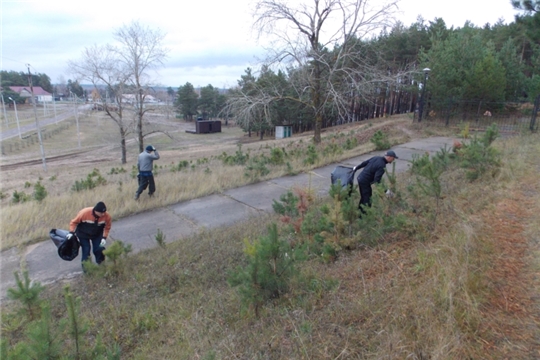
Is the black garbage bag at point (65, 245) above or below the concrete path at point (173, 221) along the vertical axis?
above

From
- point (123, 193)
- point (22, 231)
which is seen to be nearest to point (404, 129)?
point (123, 193)

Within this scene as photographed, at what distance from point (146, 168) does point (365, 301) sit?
6.80 metres

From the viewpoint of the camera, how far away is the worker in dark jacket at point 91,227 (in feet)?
16.9

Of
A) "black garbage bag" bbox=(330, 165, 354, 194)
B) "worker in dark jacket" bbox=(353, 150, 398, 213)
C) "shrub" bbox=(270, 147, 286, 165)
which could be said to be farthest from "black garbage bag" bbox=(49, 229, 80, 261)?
"shrub" bbox=(270, 147, 286, 165)

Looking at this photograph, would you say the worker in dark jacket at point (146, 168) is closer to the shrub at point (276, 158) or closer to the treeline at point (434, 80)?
the shrub at point (276, 158)

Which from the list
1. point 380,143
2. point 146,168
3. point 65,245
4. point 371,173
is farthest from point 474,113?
point 65,245

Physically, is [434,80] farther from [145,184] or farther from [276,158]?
[145,184]

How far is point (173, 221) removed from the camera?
756cm

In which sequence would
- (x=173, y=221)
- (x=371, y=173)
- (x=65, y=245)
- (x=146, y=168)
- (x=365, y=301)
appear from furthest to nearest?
(x=146, y=168) < (x=173, y=221) < (x=371, y=173) < (x=65, y=245) < (x=365, y=301)

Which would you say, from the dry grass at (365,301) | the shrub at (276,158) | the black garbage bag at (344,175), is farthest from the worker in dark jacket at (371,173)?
the shrub at (276,158)

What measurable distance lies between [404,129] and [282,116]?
29258 mm

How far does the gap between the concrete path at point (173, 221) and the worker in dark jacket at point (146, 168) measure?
716mm

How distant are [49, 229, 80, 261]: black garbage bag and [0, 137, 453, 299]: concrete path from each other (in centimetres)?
47

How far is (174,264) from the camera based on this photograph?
17.1 ft
